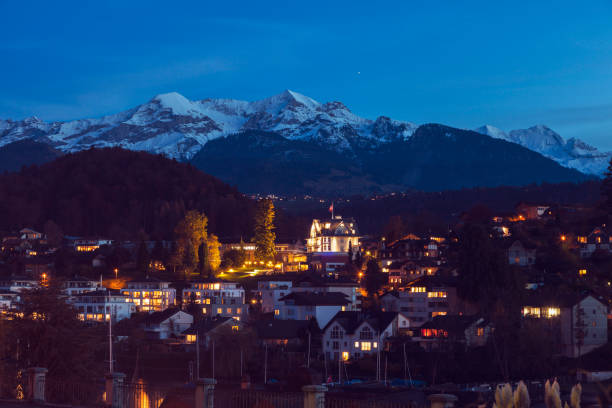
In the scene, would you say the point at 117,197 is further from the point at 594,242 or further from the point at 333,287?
the point at 594,242

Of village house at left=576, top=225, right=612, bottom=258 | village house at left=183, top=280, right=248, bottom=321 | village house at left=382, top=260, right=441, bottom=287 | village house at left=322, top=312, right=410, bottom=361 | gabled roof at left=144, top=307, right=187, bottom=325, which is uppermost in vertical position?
village house at left=576, top=225, right=612, bottom=258

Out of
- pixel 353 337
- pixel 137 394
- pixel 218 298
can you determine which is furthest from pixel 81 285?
pixel 137 394

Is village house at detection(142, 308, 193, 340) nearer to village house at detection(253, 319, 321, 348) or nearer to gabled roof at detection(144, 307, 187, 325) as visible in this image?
gabled roof at detection(144, 307, 187, 325)

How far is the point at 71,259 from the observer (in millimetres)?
102188

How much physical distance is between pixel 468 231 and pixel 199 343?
22.8m

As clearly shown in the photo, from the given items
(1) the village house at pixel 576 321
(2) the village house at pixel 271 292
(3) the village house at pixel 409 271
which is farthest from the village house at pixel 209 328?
(1) the village house at pixel 576 321

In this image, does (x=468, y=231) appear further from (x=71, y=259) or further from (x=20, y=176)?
(x=20, y=176)

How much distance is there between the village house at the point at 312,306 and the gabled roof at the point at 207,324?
446 centimetres

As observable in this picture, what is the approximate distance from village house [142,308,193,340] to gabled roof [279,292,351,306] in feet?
27.9

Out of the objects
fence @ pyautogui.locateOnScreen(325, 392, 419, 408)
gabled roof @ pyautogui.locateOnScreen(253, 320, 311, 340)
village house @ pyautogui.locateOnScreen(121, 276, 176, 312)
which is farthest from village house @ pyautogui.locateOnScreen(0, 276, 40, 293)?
fence @ pyautogui.locateOnScreen(325, 392, 419, 408)

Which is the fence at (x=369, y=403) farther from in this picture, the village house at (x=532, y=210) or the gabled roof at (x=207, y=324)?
the village house at (x=532, y=210)

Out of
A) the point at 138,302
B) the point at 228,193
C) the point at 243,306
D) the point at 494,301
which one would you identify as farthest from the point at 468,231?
the point at 228,193

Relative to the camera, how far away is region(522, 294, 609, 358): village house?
61.1m

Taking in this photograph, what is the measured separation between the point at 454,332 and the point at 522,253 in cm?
2235
